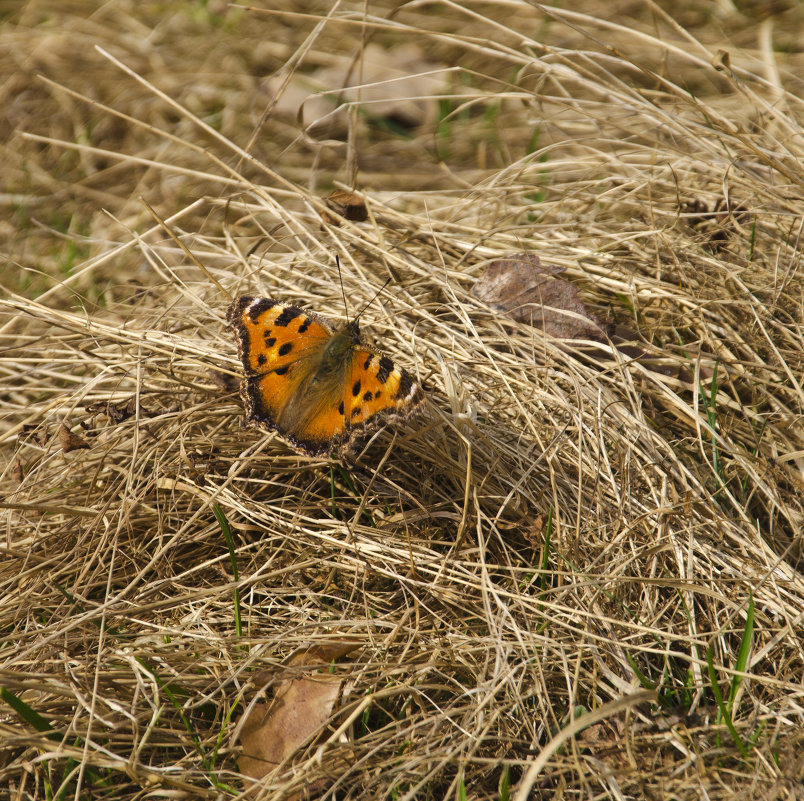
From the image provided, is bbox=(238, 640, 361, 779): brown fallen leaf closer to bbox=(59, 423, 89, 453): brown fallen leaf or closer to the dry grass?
the dry grass

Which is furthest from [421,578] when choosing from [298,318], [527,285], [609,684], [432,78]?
[432,78]

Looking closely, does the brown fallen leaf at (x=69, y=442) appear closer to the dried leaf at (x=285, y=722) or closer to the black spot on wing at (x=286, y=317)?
the black spot on wing at (x=286, y=317)

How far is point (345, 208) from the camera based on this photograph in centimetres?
264

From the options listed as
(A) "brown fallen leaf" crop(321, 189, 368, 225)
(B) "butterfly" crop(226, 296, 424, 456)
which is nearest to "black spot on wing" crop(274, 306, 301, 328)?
(B) "butterfly" crop(226, 296, 424, 456)

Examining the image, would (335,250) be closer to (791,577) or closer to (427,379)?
(427,379)

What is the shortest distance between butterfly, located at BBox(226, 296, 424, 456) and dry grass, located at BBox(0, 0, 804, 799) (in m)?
0.14

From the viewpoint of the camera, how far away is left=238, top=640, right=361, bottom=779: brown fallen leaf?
5.24 feet

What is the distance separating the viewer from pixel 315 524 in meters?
2.02

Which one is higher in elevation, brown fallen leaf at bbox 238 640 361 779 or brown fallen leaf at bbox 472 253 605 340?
brown fallen leaf at bbox 472 253 605 340

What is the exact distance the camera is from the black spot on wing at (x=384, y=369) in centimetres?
188

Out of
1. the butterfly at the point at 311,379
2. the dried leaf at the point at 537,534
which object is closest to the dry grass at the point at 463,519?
the dried leaf at the point at 537,534

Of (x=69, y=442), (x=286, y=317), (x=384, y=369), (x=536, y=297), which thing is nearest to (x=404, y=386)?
(x=384, y=369)

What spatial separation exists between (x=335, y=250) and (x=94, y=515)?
1.19 metres

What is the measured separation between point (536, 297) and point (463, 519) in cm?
86
